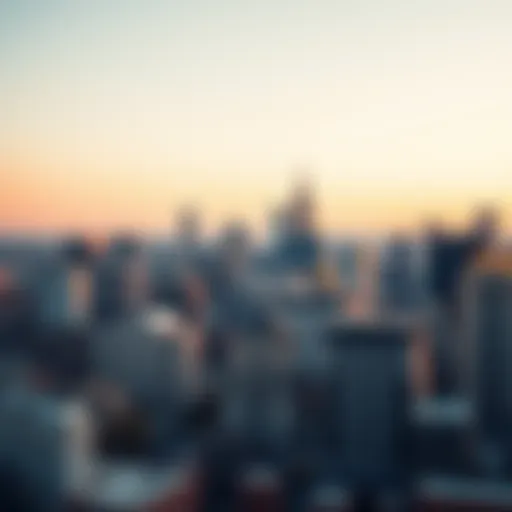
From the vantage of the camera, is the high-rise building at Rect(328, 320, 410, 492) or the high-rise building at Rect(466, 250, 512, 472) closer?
A: the high-rise building at Rect(466, 250, 512, 472)

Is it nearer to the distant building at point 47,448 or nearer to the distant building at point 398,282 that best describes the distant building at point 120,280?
the distant building at point 47,448

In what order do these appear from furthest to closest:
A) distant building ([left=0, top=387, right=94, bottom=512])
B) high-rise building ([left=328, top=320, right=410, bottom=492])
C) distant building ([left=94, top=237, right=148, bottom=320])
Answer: high-rise building ([left=328, top=320, right=410, bottom=492]) < distant building ([left=94, top=237, right=148, bottom=320]) < distant building ([left=0, top=387, right=94, bottom=512])

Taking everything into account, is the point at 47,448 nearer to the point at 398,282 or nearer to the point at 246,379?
the point at 246,379

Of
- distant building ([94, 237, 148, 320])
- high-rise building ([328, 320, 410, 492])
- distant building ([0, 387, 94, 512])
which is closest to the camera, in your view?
distant building ([0, 387, 94, 512])

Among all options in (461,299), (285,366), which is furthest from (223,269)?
(461,299)

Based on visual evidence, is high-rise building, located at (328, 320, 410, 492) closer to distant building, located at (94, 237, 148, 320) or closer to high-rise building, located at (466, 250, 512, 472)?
high-rise building, located at (466, 250, 512, 472)

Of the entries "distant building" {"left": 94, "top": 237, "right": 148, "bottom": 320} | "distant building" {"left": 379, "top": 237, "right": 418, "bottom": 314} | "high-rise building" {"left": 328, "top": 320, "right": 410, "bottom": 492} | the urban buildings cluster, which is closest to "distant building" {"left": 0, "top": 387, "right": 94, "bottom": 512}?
the urban buildings cluster

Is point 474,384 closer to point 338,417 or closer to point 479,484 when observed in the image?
point 479,484

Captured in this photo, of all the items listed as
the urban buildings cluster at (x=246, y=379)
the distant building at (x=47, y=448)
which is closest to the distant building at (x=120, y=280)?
the urban buildings cluster at (x=246, y=379)

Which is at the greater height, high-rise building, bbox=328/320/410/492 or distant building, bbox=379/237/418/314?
distant building, bbox=379/237/418/314
